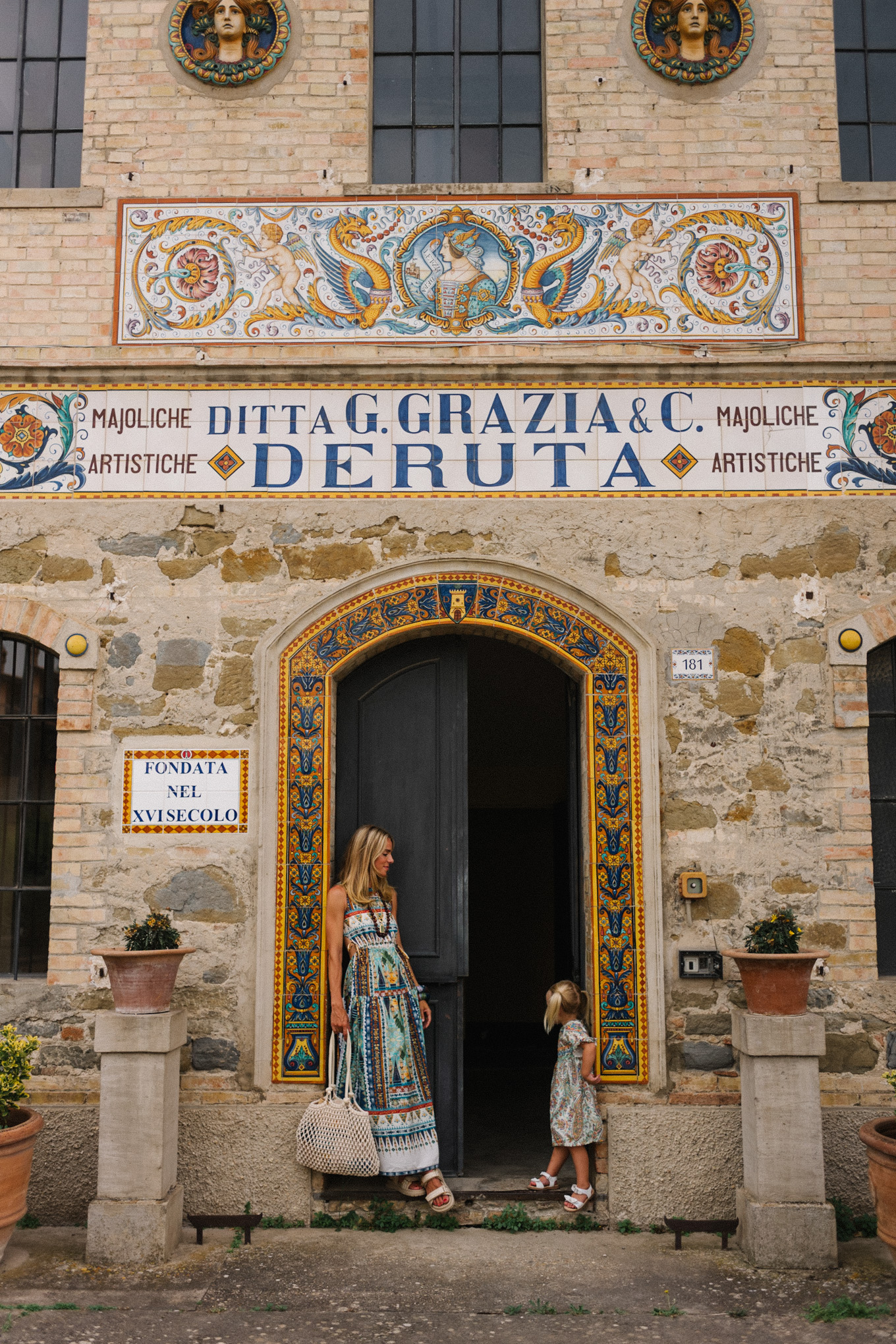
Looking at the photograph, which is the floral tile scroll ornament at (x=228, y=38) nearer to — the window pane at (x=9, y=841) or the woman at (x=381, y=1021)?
the window pane at (x=9, y=841)

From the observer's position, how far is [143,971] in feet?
19.4

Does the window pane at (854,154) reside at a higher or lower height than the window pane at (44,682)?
higher

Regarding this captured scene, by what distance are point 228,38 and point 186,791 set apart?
15.1 feet

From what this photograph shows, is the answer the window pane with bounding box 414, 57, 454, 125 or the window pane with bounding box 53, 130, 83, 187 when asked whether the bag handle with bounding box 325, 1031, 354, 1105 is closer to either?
the window pane with bounding box 53, 130, 83, 187

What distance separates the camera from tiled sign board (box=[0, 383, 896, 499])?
6.77m

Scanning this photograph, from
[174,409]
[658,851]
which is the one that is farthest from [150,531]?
[658,851]

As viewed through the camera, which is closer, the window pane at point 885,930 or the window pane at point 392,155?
the window pane at point 885,930

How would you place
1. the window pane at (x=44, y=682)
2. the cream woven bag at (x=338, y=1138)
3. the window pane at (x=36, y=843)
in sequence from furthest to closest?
the window pane at (x=44, y=682)
the window pane at (x=36, y=843)
the cream woven bag at (x=338, y=1138)

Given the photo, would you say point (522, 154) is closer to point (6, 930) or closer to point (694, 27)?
point (694, 27)

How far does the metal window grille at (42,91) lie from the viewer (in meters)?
7.32

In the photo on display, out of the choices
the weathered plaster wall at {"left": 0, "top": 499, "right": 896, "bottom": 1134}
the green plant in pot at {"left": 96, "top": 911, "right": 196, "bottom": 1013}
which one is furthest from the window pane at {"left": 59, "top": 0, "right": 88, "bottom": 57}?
the green plant in pot at {"left": 96, "top": 911, "right": 196, "bottom": 1013}

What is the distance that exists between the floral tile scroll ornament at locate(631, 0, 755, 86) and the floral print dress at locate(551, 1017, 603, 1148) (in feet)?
18.8

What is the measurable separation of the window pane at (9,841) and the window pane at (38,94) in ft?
14.1

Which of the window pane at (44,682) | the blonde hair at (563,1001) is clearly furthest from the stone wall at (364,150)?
the blonde hair at (563,1001)
